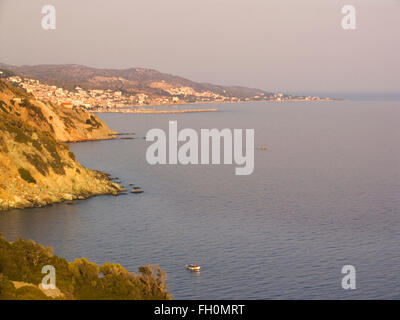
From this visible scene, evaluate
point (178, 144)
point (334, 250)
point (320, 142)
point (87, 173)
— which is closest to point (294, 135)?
point (320, 142)

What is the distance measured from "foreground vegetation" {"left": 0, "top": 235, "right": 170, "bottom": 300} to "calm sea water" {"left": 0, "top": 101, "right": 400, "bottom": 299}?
6161 mm

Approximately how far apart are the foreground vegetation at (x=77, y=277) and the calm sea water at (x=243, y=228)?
6.16 meters

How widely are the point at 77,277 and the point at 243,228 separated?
28.2 metres

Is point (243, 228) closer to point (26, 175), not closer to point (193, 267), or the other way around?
point (193, 267)

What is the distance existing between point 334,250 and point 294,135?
132 metres

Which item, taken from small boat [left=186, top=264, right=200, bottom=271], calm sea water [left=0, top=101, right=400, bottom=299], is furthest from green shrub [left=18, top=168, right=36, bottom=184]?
small boat [left=186, top=264, right=200, bottom=271]

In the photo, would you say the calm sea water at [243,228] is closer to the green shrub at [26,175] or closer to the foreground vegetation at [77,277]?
the green shrub at [26,175]

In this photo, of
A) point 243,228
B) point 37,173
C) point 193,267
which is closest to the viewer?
point 193,267

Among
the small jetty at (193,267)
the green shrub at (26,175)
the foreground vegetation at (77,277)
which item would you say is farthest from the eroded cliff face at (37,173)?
the foreground vegetation at (77,277)

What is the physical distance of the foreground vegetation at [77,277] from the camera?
31.6 metres

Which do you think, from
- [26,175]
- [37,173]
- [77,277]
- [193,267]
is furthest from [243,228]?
[37,173]

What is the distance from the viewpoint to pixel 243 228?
5966 centimetres

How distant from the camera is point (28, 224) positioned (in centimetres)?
5925
